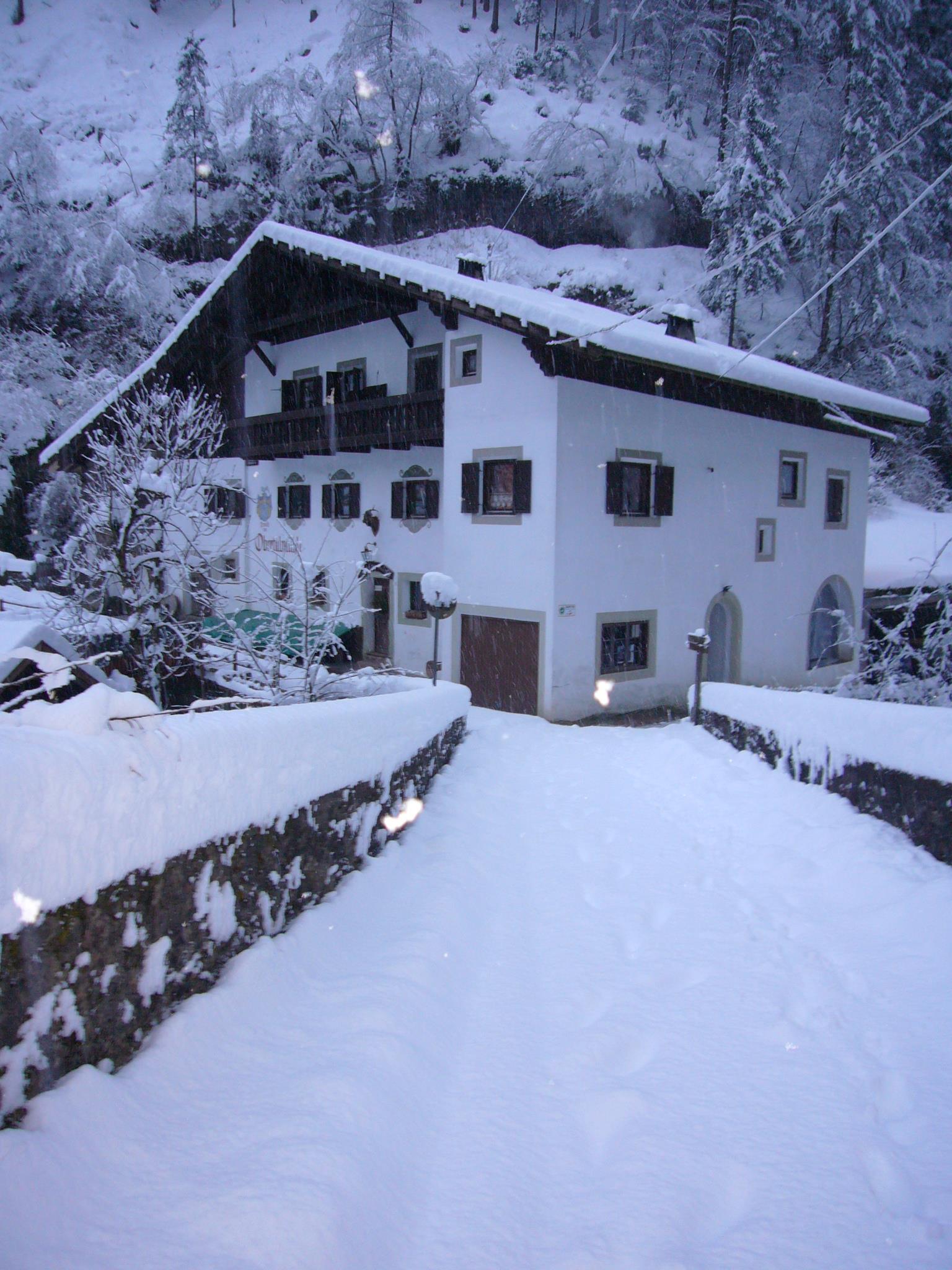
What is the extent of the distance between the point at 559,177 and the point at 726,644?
1056 inches

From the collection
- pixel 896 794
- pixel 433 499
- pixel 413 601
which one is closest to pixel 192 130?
pixel 433 499

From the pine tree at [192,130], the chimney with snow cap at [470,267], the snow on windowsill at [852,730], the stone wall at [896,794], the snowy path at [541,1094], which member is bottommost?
the snowy path at [541,1094]

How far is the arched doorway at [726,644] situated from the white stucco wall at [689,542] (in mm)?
132

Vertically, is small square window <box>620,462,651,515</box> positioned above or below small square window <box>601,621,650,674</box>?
above

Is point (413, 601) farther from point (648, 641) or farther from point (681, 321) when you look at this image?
point (681, 321)

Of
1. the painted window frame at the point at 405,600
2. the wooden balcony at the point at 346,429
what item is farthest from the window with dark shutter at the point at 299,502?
the painted window frame at the point at 405,600

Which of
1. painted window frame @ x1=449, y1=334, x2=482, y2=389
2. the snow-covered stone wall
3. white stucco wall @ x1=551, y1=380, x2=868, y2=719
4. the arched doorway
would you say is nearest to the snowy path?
the snow-covered stone wall

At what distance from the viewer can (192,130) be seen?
121ft

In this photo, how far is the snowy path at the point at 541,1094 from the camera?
→ 7.61ft

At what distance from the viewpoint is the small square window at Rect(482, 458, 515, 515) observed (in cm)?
1217

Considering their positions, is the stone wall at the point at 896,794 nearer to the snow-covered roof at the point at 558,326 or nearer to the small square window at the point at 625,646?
the small square window at the point at 625,646

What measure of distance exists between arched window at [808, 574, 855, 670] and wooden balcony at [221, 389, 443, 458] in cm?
938

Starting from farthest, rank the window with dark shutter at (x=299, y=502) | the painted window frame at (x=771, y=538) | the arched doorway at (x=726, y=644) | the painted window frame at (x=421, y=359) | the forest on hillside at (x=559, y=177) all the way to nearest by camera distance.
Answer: the forest on hillside at (x=559, y=177) → the window with dark shutter at (x=299, y=502) → the painted window frame at (x=771, y=538) → the arched doorway at (x=726, y=644) → the painted window frame at (x=421, y=359)

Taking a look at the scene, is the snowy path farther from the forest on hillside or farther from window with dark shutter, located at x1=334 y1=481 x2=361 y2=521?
the forest on hillside
